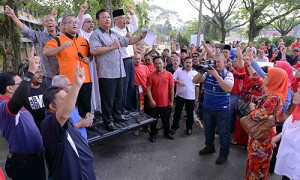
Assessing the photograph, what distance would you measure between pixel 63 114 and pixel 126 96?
291cm

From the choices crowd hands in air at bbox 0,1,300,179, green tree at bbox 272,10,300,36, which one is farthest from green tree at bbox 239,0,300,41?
crowd hands in air at bbox 0,1,300,179

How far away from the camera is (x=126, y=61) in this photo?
14.6 feet

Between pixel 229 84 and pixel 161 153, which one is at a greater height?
pixel 229 84

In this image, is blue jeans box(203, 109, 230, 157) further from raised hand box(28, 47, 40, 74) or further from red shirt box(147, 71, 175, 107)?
raised hand box(28, 47, 40, 74)

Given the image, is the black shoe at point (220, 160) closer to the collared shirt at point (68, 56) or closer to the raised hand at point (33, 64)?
the collared shirt at point (68, 56)

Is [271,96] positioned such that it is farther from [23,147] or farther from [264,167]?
[23,147]

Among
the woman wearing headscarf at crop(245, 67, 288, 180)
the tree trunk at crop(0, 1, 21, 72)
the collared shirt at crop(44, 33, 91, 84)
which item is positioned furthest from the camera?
the tree trunk at crop(0, 1, 21, 72)

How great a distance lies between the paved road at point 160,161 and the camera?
11.9 feet

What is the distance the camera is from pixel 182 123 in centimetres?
587

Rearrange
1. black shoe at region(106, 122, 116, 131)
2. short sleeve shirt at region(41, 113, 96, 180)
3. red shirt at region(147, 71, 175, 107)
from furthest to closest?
red shirt at region(147, 71, 175, 107), black shoe at region(106, 122, 116, 131), short sleeve shirt at region(41, 113, 96, 180)

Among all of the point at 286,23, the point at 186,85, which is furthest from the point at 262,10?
the point at 186,85

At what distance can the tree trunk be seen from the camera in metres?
5.41

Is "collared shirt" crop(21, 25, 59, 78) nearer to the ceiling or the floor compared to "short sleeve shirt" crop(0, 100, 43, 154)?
nearer to the ceiling

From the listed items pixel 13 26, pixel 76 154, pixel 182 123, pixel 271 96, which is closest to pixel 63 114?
pixel 76 154
